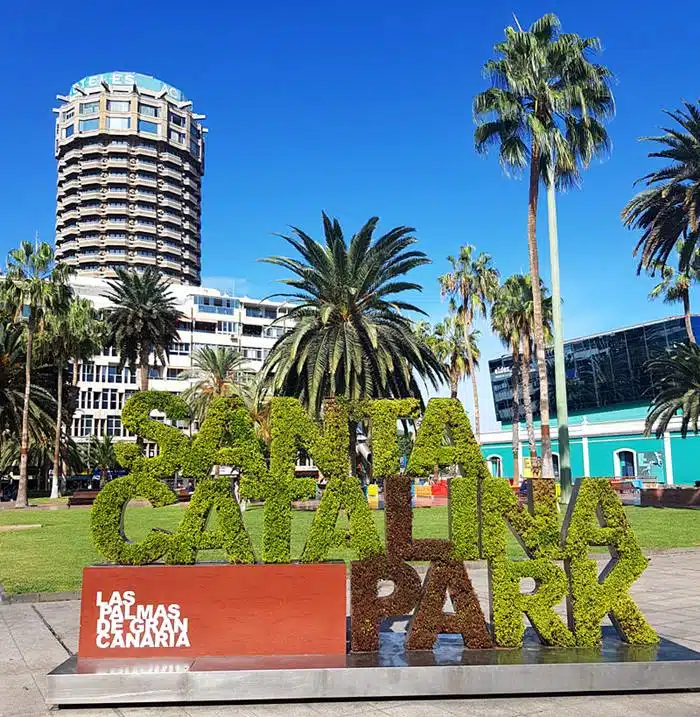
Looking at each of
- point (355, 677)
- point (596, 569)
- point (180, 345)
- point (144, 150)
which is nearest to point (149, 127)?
point (144, 150)

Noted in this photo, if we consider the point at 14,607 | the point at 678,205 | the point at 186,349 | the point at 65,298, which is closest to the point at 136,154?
the point at 186,349

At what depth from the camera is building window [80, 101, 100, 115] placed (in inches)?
4771

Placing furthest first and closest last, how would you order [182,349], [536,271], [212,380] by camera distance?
[182,349], [212,380], [536,271]

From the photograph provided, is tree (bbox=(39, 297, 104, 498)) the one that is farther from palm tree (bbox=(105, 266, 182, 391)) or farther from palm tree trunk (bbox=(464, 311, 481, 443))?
palm tree trunk (bbox=(464, 311, 481, 443))

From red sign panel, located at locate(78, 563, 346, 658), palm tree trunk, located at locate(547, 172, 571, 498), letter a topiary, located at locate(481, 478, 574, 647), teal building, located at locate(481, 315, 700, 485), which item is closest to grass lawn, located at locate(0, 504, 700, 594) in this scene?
palm tree trunk, located at locate(547, 172, 571, 498)

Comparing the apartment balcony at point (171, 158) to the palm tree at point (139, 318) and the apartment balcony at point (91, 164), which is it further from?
the palm tree at point (139, 318)

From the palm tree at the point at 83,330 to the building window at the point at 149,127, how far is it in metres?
70.0

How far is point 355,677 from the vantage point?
7.56m

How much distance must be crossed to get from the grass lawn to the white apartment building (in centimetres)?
5573

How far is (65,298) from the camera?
5066cm

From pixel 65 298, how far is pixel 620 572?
47.9 m

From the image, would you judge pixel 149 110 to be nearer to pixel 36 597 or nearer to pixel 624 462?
pixel 624 462

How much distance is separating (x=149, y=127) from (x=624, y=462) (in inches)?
3659

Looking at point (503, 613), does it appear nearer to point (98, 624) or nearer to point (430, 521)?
point (98, 624)
